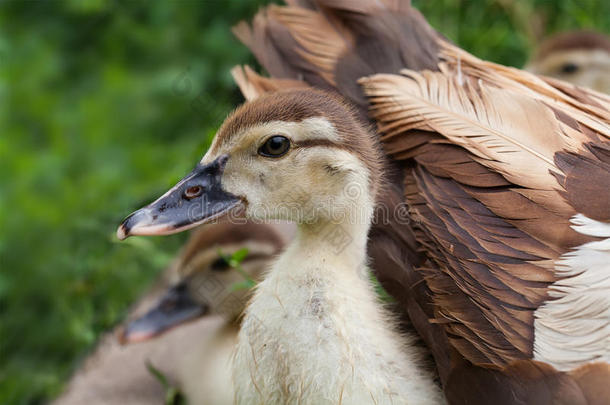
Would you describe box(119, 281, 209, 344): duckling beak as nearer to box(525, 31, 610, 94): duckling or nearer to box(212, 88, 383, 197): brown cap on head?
box(212, 88, 383, 197): brown cap on head

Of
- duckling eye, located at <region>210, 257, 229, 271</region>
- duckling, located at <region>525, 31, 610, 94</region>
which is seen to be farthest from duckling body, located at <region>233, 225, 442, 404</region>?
duckling, located at <region>525, 31, 610, 94</region>

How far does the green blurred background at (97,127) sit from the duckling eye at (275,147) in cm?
105

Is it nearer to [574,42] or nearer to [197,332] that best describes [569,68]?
[574,42]

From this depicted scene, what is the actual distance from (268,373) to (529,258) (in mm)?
569

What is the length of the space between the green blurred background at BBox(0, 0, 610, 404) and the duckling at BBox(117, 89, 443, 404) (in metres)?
1.03

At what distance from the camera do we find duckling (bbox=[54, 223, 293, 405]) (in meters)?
2.46

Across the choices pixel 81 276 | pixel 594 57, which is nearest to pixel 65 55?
pixel 81 276

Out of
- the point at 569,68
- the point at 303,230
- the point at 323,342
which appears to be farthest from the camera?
the point at 569,68

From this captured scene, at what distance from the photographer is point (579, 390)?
1452 mm

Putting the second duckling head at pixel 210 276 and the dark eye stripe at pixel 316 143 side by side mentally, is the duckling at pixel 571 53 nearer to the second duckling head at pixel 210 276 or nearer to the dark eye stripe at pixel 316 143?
the second duckling head at pixel 210 276

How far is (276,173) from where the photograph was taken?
170cm

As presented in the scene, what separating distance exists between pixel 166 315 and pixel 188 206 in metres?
1.02

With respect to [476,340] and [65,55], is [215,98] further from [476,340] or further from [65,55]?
[476,340]

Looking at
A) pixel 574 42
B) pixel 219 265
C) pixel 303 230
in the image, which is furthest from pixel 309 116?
pixel 574 42
